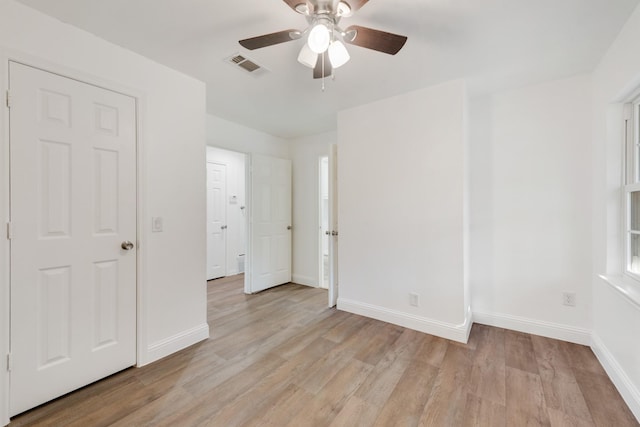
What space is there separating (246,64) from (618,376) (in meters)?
3.37

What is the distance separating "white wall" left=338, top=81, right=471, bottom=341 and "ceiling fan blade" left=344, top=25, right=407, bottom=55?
1.20 meters

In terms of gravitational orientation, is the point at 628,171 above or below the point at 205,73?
below

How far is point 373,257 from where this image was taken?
9.60 ft

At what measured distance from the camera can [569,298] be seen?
7.88 feet

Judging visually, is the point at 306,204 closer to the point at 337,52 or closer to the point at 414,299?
the point at 414,299

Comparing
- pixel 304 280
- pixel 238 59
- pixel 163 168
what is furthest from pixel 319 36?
pixel 304 280

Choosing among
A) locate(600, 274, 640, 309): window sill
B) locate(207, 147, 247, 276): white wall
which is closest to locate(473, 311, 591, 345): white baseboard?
locate(600, 274, 640, 309): window sill

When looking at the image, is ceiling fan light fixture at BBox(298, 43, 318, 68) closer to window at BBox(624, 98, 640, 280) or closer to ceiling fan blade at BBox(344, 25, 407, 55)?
ceiling fan blade at BBox(344, 25, 407, 55)

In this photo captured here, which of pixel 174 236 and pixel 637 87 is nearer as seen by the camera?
pixel 637 87

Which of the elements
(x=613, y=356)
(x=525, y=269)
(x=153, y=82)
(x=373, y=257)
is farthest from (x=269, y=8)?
(x=613, y=356)

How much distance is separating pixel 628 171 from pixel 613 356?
51.0 inches

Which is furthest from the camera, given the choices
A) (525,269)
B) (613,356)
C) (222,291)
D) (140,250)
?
(222,291)

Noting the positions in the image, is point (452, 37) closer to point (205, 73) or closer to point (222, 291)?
point (205, 73)

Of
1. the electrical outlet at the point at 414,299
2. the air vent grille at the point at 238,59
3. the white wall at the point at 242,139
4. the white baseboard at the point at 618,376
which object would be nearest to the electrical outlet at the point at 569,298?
the white baseboard at the point at 618,376
